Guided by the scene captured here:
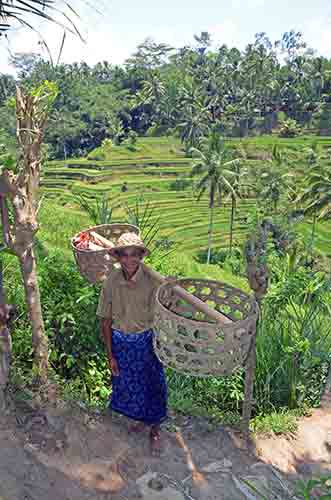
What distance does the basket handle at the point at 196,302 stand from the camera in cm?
177

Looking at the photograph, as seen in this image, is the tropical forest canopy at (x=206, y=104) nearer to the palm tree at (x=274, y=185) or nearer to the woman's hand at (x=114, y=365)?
the palm tree at (x=274, y=185)

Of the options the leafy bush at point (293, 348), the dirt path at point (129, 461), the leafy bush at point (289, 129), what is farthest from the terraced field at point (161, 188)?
the dirt path at point (129, 461)

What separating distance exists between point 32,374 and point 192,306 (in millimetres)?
894

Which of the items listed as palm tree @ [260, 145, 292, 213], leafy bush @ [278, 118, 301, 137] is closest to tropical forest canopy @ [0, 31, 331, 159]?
leafy bush @ [278, 118, 301, 137]

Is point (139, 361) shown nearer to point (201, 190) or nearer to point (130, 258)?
point (130, 258)

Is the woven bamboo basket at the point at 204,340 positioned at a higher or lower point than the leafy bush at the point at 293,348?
higher

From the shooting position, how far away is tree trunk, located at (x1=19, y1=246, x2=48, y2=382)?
2.11 metres

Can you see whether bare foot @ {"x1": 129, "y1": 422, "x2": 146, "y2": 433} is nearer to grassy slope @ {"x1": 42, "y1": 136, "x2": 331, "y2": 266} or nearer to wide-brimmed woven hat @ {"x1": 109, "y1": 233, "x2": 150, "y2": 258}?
wide-brimmed woven hat @ {"x1": 109, "y1": 233, "x2": 150, "y2": 258}

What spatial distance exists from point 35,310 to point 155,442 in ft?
2.60

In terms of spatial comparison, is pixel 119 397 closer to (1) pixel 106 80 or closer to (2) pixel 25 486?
(2) pixel 25 486

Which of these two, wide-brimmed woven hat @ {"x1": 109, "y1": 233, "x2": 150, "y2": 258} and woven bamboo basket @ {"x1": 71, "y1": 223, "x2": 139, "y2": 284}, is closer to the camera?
wide-brimmed woven hat @ {"x1": 109, "y1": 233, "x2": 150, "y2": 258}

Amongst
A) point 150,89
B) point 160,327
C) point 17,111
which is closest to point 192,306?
point 160,327

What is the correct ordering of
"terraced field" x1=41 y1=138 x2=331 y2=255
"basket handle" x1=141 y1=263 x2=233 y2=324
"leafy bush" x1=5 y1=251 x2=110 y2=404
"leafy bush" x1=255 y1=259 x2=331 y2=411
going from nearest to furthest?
"basket handle" x1=141 y1=263 x2=233 y2=324 → "leafy bush" x1=5 y1=251 x2=110 y2=404 → "leafy bush" x1=255 y1=259 x2=331 y2=411 → "terraced field" x1=41 y1=138 x2=331 y2=255

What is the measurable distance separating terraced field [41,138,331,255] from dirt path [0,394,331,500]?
18.9 metres
